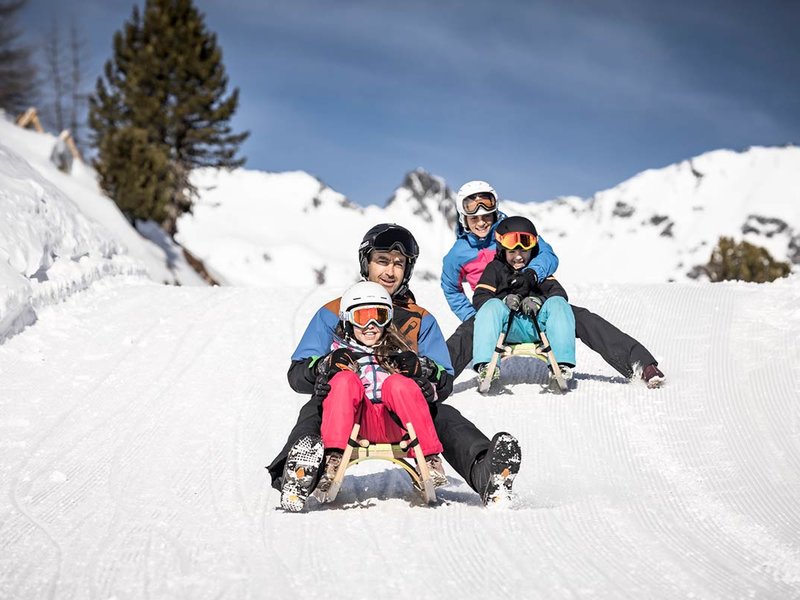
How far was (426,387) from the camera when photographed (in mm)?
3674

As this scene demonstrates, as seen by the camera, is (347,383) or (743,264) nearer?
(347,383)

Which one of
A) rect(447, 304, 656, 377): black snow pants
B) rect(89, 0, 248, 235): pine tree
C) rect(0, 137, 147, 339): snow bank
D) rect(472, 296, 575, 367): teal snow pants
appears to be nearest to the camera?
rect(472, 296, 575, 367): teal snow pants

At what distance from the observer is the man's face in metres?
4.23

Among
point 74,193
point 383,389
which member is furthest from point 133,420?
point 74,193

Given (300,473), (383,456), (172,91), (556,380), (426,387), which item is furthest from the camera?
(172,91)

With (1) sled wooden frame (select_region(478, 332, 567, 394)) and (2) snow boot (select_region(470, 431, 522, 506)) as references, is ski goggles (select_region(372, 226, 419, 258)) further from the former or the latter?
(1) sled wooden frame (select_region(478, 332, 567, 394))

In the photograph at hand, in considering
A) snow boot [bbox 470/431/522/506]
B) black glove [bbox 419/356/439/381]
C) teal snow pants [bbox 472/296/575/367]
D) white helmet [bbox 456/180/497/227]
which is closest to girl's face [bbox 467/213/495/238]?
white helmet [bbox 456/180/497/227]

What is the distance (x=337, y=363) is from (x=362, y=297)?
1.15ft

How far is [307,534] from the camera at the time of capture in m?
3.14

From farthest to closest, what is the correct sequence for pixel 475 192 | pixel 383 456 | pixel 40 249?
pixel 40 249 → pixel 475 192 → pixel 383 456

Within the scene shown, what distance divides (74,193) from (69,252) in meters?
6.62

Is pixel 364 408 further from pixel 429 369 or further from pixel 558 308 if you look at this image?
pixel 558 308

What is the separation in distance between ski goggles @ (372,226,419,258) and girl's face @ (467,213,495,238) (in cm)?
245

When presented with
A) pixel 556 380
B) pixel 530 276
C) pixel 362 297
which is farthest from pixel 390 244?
pixel 556 380
